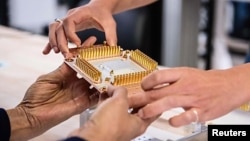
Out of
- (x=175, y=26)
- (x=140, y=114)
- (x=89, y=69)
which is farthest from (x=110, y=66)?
(x=175, y=26)

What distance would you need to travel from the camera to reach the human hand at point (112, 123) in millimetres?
832

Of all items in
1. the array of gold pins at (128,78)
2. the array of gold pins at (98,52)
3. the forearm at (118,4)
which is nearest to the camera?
the array of gold pins at (128,78)

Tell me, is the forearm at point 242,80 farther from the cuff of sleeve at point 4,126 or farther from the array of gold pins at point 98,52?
the cuff of sleeve at point 4,126

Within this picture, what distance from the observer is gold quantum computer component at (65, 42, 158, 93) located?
96 cm

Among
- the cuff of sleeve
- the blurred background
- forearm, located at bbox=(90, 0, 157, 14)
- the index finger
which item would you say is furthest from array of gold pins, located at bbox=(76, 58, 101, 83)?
the blurred background

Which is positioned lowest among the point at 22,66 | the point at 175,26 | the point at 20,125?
the point at 20,125

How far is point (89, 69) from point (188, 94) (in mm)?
220

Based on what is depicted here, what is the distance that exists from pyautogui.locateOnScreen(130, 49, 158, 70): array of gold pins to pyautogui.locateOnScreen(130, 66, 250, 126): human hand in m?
0.10

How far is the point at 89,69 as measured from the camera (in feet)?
3.26

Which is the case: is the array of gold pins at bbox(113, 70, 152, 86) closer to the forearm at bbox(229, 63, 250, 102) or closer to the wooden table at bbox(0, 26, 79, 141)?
the forearm at bbox(229, 63, 250, 102)

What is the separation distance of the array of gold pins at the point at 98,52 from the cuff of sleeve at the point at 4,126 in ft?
0.81

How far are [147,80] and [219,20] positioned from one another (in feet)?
9.58

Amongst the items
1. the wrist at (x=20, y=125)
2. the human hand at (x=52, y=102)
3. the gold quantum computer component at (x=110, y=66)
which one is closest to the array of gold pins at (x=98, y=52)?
the gold quantum computer component at (x=110, y=66)

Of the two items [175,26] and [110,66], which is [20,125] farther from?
[175,26]
